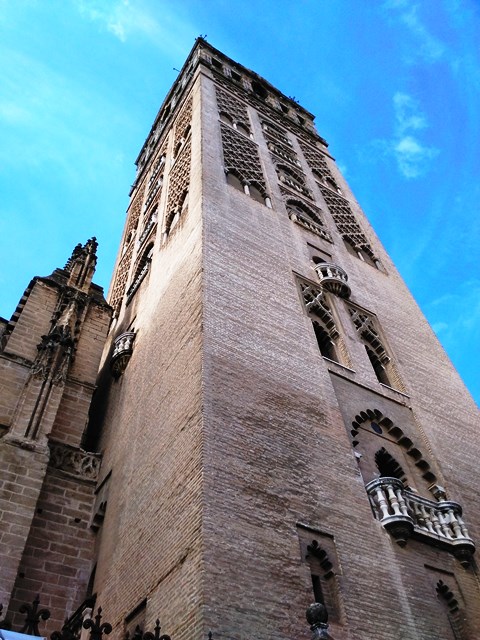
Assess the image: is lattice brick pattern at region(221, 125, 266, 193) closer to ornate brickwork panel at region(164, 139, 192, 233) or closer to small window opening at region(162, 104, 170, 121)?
ornate brickwork panel at region(164, 139, 192, 233)

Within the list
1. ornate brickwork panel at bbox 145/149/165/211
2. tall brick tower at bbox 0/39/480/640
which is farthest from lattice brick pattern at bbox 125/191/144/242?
tall brick tower at bbox 0/39/480/640

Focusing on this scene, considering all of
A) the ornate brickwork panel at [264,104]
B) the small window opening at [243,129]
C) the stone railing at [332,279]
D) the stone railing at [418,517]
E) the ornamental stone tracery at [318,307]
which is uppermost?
the ornate brickwork panel at [264,104]

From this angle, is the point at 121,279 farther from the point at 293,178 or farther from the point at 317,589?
the point at 317,589

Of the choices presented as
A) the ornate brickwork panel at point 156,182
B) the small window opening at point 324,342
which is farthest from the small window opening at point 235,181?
the small window opening at point 324,342

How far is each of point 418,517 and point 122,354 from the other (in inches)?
270

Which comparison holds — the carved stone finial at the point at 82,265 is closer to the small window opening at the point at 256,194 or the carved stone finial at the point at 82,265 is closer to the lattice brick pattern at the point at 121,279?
the lattice brick pattern at the point at 121,279

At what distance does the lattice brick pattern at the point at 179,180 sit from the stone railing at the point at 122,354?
372cm

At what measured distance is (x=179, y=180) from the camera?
54.6 feet

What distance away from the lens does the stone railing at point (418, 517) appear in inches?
319

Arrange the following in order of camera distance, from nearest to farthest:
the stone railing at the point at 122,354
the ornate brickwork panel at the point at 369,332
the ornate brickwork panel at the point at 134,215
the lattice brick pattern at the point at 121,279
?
the ornate brickwork panel at the point at 369,332 < the stone railing at the point at 122,354 < the lattice brick pattern at the point at 121,279 < the ornate brickwork panel at the point at 134,215

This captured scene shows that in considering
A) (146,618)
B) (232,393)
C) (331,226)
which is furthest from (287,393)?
(331,226)

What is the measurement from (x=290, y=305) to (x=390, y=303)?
462cm

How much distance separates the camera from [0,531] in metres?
8.48

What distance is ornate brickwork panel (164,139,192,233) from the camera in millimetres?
15234
